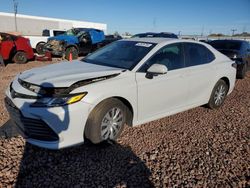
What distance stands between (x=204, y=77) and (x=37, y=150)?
10.8 feet

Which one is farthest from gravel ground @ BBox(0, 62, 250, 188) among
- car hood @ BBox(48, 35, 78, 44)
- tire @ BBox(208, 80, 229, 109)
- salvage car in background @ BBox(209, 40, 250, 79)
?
car hood @ BBox(48, 35, 78, 44)

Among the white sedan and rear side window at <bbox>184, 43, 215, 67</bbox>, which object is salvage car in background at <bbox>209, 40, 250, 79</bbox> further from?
rear side window at <bbox>184, 43, 215, 67</bbox>

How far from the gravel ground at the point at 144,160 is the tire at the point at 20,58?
724 cm

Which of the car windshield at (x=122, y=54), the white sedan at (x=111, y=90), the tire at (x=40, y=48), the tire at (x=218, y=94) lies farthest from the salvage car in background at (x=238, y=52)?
the tire at (x=40, y=48)

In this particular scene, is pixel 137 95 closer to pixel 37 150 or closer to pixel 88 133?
pixel 88 133

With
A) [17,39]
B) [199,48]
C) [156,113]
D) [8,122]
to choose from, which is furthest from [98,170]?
[17,39]

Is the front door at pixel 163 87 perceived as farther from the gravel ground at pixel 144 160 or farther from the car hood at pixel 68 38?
the car hood at pixel 68 38

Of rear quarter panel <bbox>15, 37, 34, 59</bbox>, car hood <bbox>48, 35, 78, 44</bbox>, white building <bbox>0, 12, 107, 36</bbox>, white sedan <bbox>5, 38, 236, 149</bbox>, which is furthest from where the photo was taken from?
white building <bbox>0, 12, 107, 36</bbox>

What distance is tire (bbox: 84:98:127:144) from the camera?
308cm

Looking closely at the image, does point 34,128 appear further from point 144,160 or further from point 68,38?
point 68,38

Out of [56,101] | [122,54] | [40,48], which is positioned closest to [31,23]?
[40,48]

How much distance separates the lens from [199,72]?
4.45 metres

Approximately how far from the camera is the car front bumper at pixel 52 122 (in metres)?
2.77

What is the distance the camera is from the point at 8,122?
4.20 m
